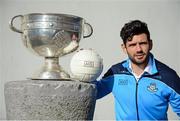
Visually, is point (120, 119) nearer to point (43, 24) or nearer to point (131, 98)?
point (131, 98)

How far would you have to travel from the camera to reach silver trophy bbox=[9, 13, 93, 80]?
1.08 m

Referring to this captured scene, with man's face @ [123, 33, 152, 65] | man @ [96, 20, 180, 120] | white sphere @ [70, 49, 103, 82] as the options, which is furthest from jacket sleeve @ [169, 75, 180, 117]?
white sphere @ [70, 49, 103, 82]

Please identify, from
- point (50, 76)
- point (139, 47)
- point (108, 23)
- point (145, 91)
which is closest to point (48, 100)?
point (50, 76)

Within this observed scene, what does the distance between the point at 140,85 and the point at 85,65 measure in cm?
44

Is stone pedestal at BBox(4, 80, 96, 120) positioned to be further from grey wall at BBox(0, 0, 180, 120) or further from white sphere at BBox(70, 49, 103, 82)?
grey wall at BBox(0, 0, 180, 120)

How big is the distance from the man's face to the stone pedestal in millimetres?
350

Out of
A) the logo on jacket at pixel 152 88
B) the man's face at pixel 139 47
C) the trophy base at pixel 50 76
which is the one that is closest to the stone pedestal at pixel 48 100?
the trophy base at pixel 50 76

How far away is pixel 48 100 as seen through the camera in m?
1.01

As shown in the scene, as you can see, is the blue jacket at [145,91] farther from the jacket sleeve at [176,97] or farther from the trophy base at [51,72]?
the trophy base at [51,72]

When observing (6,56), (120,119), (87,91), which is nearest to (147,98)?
(120,119)

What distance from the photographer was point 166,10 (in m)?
2.97

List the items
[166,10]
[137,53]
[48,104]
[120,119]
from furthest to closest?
1. [166,10]
2. [120,119]
3. [137,53]
4. [48,104]

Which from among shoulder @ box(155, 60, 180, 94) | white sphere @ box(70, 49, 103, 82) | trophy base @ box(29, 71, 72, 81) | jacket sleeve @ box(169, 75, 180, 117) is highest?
white sphere @ box(70, 49, 103, 82)

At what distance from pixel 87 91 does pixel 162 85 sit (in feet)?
1.56
